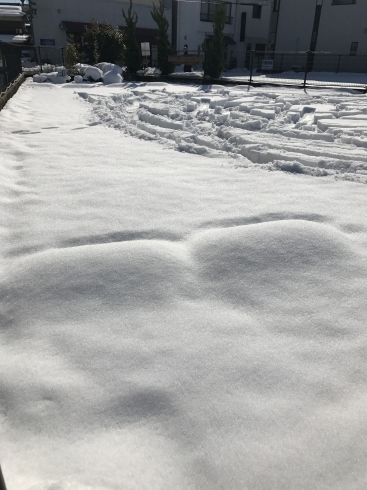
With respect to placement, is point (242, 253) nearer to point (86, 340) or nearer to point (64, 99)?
point (86, 340)

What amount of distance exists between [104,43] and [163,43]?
3.32m

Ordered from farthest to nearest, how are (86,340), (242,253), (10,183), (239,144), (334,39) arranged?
1. (334,39)
2. (239,144)
3. (10,183)
4. (242,253)
5. (86,340)

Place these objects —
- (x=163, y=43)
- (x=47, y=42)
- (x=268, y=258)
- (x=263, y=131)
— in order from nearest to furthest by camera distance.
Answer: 1. (x=268, y=258)
2. (x=263, y=131)
3. (x=163, y=43)
4. (x=47, y=42)

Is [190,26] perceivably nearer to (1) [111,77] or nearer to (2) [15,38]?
(2) [15,38]

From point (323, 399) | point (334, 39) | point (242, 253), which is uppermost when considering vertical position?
point (334, 39)

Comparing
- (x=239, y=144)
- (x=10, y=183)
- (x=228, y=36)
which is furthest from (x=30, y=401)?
(x=228, y=36)

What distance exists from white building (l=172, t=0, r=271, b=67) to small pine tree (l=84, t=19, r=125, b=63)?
890 centimetres

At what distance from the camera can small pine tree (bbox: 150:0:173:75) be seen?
16.5m

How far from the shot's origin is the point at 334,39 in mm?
21891

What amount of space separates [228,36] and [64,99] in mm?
26335

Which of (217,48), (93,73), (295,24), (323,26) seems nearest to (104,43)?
(93,73)

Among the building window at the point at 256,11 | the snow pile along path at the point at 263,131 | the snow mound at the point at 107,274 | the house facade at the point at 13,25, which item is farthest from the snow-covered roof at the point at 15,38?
the snow mound at the point at 107,274

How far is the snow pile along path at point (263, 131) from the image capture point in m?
3.91

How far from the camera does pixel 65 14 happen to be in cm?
2438
